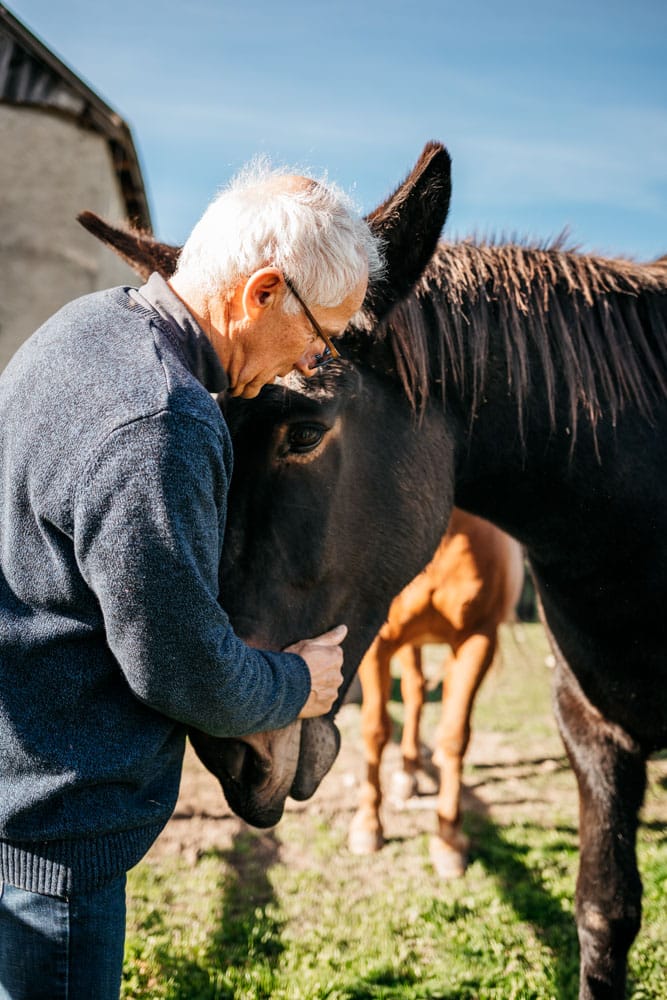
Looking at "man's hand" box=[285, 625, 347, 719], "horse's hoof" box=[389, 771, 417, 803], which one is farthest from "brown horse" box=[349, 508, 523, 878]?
"man's hand" box=[285, 625, 347, 719]

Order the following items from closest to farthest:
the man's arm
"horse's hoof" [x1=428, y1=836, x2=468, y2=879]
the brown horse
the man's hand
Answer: the man's arm → the man's hand → "horse's hoof" [x1=428, y1=836, x2=468, y2=879] → the brown horse

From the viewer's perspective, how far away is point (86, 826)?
4.72ft

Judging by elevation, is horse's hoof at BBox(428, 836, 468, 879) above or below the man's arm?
below

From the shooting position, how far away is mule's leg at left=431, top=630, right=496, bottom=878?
4.03 meters

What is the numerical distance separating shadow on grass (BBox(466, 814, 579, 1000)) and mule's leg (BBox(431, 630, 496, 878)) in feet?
0.55

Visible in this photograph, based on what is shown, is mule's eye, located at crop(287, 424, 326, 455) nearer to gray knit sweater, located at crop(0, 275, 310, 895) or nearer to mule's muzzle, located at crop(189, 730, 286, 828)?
gray knit sweater, located at crop(0, 275, 310, 895)

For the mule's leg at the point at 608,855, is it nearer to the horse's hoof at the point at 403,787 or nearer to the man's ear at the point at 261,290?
the man's ear at the point at 261,290

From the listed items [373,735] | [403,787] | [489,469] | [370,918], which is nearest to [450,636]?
[373,735]

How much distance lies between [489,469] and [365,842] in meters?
2.72

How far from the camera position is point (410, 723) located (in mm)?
5035

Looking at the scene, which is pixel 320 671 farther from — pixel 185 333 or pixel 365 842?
pixel 365 842

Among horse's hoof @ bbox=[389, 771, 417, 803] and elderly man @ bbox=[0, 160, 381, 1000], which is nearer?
elderly man @ bbox=[0, 160, 381, 1000]

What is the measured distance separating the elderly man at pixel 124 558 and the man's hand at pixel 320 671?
62 mm

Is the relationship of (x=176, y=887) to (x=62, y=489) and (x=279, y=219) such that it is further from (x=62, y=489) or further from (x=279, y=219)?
(x=279, y=219)
